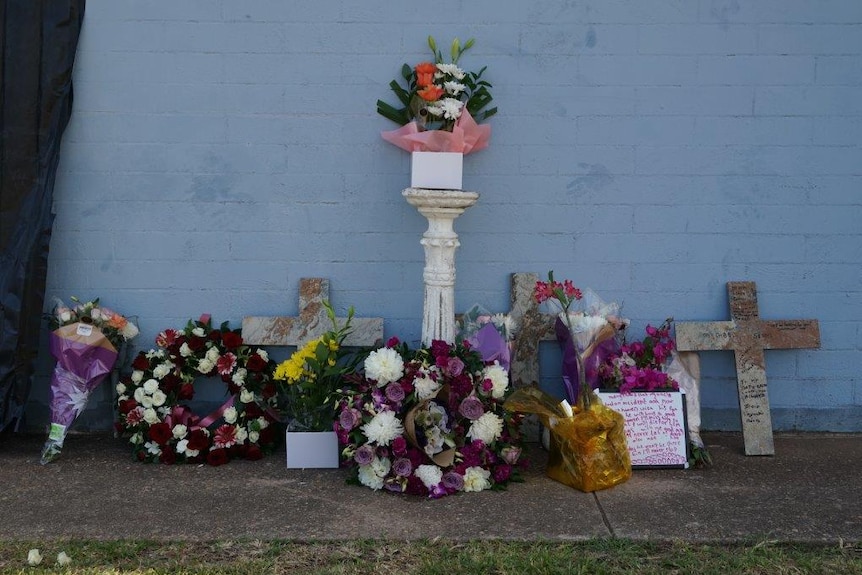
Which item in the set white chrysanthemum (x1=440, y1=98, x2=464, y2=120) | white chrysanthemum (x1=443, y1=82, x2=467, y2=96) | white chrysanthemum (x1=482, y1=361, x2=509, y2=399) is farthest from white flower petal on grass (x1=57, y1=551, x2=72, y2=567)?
white chrysanthemum (x1=443, y1=82, x2=467, y2=96)

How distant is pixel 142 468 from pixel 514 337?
1857 mm

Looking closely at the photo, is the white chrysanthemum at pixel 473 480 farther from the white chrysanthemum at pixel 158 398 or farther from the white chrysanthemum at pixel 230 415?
the white chrysanthemum at pixel 158 398

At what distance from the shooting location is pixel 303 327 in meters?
5.08

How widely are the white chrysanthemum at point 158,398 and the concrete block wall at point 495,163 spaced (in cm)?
39

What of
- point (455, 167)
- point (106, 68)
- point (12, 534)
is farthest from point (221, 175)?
point (12, 534)

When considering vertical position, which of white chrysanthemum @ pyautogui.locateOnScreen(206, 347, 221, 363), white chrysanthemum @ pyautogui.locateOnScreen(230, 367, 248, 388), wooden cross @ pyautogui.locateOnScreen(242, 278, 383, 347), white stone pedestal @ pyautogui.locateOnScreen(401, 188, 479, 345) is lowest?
white chrysanthemum @ pyautogui.locateOnScreen(230, 367, 248, 388)

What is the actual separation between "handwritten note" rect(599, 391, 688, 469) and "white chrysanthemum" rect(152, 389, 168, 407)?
204cm

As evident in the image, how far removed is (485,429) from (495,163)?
137 centimetres

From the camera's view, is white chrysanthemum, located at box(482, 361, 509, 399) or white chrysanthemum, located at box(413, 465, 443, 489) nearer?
white chrysanthemum, located at box(413, 465, 443, 489)

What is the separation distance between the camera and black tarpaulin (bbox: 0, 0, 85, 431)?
15.9ft

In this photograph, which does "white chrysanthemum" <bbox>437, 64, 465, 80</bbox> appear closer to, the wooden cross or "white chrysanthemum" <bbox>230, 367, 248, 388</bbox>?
the wooden cross

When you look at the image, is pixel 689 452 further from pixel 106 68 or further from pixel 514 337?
pixel 106 68

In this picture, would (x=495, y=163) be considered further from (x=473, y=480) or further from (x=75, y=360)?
(x=75, y=360)

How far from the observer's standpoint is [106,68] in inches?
197
